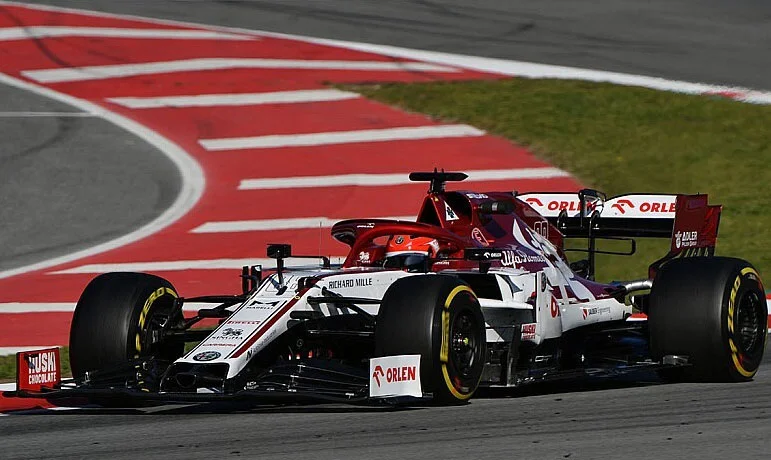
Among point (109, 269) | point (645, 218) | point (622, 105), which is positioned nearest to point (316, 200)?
point (109, 269)

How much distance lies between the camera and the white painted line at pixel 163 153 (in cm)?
1778

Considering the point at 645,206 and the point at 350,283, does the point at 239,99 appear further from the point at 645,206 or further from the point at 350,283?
the point at 350,283

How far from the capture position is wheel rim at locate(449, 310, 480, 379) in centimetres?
978

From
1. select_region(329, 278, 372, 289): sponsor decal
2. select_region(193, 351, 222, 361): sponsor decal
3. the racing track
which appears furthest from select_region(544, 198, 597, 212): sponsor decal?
select_region(193, 351, 222, 361): sponsor decal

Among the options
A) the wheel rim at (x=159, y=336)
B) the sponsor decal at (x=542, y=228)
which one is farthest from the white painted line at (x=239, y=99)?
the wheel rim at (x=159, y=336)

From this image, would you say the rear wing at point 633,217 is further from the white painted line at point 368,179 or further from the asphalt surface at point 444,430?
the white painted line at point 368,179

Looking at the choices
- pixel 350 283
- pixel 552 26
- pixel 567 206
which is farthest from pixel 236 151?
pixel 350 283

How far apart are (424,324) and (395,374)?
0.36 m

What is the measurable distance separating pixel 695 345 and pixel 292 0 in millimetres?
18499

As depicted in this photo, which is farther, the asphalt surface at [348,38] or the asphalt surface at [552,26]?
the asphalt surface at [552,26]

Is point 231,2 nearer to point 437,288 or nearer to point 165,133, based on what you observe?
point 165,133

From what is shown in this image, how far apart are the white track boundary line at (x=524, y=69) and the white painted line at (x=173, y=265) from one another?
7706 mm

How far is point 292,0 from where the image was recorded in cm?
2811

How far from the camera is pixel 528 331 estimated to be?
10.5 m
